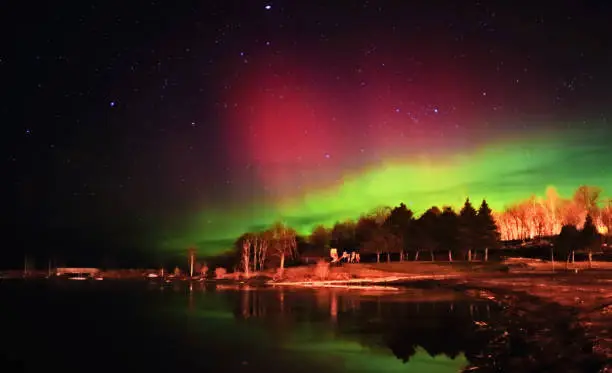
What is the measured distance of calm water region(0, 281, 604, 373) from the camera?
949 inches

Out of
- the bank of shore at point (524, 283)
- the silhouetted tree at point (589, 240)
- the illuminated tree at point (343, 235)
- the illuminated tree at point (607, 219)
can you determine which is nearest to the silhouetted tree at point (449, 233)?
the bank of shore at point (524, 283)

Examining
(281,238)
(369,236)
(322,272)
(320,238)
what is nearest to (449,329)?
(322,272)

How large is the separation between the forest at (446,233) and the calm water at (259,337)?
211 feet

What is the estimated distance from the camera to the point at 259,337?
31828mm

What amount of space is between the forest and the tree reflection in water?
61447 millimetres

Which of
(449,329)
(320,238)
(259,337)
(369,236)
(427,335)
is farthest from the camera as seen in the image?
(320,238)

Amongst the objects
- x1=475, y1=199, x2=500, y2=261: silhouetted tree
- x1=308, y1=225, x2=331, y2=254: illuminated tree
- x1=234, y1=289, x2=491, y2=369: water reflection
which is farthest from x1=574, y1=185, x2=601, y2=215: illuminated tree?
x1=234, y1=289, x2=491, y2=369: water reflection

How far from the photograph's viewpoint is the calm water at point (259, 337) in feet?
79.0

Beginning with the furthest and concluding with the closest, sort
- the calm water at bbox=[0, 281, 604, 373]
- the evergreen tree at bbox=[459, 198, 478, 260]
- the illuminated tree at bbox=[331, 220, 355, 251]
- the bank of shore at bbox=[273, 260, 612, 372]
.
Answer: the illuminated tree at bbox=[331, 220, 355, 251], the evergreen tree at bbox=[459, 198, 478, 260], the bank of shore at bbox=[273, 260, 612, 372], the calm water at bbox=[0, 281, 604, 373]

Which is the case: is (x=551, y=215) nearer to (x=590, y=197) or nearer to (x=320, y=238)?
(x=590, y=197)

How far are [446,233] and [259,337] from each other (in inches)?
3710

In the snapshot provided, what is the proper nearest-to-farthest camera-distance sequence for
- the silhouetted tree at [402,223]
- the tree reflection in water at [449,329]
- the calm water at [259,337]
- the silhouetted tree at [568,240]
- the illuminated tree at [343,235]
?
the tree reflection in water at [449,329]
the calm water at [259,337]
the silhouetted tree at [568,240]
the silhouetted tree at [402,223]
the illuminated tree at [343,235]

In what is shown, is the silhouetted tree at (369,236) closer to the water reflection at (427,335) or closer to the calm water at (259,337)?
the calm water at (259,337)

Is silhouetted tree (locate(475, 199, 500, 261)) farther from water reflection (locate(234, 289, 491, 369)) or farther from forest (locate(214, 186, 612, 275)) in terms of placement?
water reflection (locate(234, 289, 491, 369))
